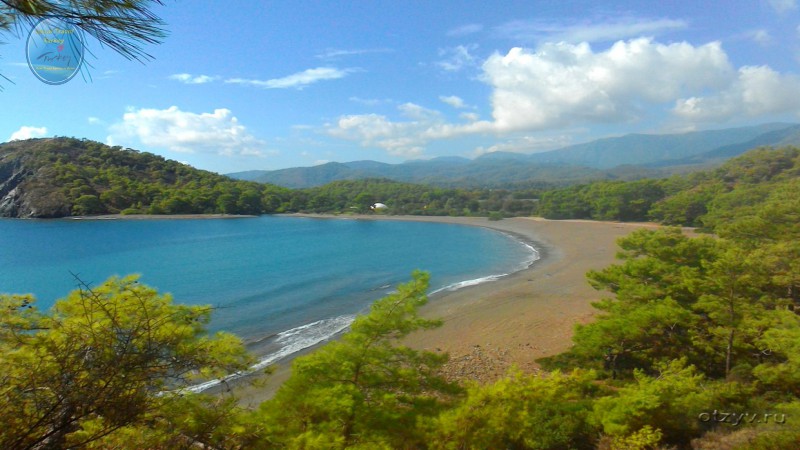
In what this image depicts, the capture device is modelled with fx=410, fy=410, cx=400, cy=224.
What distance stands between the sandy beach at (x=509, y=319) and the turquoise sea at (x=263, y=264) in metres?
2.09

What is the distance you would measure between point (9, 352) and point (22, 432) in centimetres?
92

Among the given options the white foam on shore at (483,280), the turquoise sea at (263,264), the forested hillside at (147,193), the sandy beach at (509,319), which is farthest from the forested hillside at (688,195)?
the white foam on shore at (483,280)

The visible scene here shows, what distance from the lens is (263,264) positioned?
28.1 meters

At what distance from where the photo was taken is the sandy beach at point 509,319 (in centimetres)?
1188

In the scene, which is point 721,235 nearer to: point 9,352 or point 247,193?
point 9,352

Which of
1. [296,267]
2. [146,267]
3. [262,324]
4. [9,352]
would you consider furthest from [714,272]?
[146,267]

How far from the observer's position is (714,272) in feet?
31.2

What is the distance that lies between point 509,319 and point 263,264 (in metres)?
18.0

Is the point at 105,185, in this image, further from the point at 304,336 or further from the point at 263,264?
the point at 304,336

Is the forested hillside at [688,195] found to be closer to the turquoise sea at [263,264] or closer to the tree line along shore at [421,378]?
the turquoise sea at [263,264]

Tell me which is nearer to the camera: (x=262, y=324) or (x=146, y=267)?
(x=262, y=324)

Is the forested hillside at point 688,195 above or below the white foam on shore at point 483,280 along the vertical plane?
above

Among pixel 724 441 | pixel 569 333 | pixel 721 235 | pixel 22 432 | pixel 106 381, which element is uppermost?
pixel 106 381

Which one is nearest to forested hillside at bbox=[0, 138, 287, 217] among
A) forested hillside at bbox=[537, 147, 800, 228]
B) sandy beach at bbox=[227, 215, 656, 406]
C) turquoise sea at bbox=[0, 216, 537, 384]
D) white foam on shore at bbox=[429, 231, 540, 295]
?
turquoise sea at bbox=[0, 216, 537, 384]
